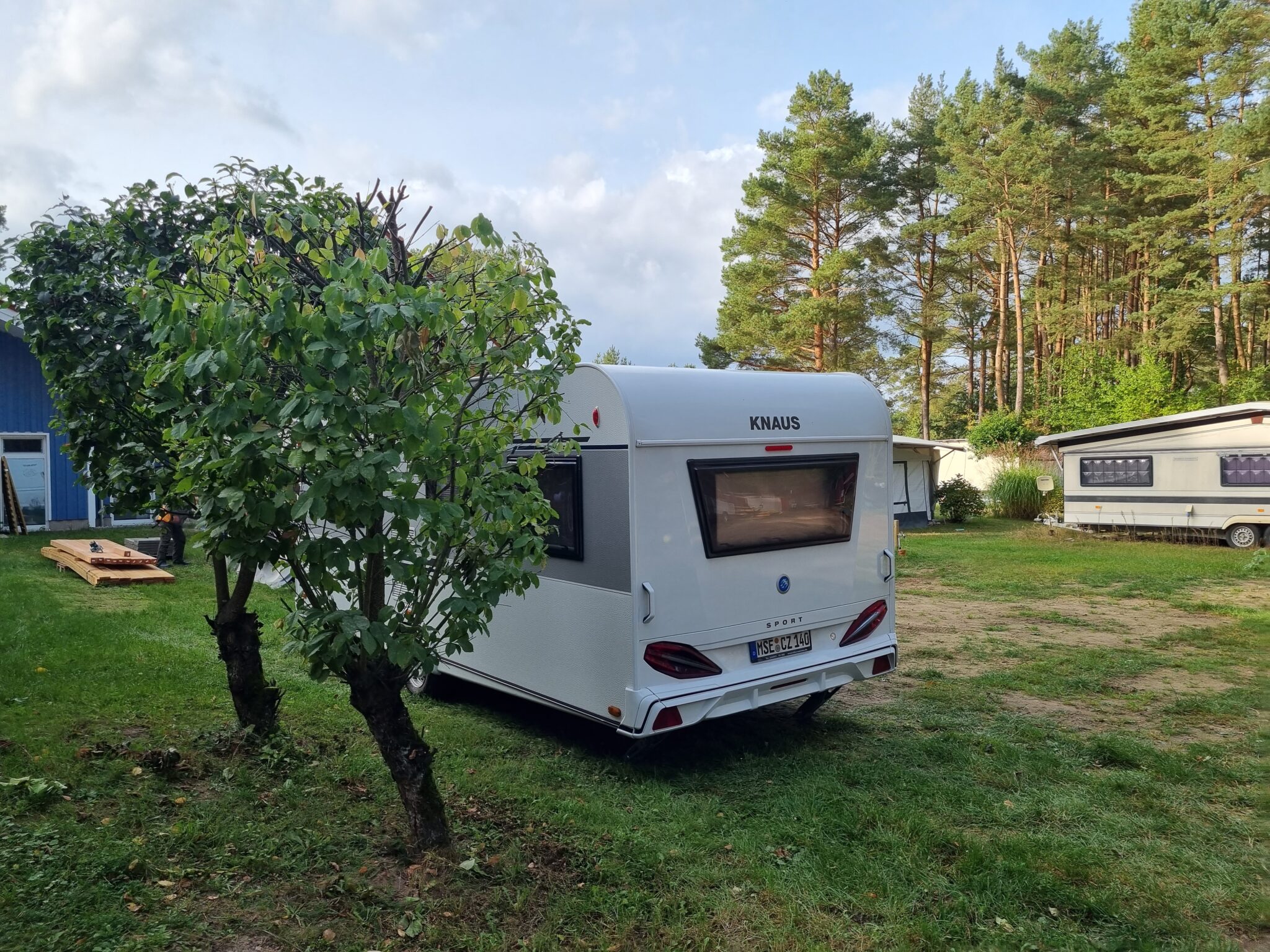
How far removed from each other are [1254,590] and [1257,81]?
20.0m

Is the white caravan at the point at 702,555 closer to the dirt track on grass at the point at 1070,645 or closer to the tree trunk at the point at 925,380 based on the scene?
the dirt track on grass at the point at 1070,645

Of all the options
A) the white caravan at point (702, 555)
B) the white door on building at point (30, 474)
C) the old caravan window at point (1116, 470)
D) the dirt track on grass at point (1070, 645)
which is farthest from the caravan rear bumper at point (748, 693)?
the white door on building at point (30, 474)

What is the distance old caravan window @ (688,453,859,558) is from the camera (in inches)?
215

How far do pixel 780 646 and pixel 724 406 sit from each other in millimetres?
1598

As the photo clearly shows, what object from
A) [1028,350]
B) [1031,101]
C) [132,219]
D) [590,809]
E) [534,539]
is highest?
[1031,101]

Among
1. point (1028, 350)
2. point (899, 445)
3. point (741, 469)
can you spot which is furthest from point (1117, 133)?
point (741, 469)

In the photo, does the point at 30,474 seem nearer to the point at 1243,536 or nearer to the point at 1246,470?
the point at 1246,470

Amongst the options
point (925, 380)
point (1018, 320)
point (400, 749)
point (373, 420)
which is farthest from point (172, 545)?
point (1018, 320)

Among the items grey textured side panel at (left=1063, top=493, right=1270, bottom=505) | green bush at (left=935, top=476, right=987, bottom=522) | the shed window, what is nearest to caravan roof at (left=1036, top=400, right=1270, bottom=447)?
the shed window

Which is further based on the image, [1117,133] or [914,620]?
[1117,133]

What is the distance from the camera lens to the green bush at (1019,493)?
82.7 ft

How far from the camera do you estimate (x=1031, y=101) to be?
3206 cm

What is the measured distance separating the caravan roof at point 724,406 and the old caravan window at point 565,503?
0.34 metres

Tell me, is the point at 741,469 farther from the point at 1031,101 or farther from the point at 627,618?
the point at 1031,101
